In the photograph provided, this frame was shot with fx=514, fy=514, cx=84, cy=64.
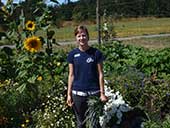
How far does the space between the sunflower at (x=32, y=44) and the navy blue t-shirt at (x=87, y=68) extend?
1.97 feet

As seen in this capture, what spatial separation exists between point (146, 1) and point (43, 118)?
29285 mm

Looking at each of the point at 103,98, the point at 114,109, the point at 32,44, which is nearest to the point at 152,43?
the point at 114,109

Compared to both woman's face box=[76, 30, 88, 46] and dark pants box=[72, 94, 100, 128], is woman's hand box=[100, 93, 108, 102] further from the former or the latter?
woman's face box=[76, 30, 88, 46]

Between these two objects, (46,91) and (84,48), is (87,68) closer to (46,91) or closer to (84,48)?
(84,48)

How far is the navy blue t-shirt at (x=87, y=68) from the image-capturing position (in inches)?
219

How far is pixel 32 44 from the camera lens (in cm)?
605

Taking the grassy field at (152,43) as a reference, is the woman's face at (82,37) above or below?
above

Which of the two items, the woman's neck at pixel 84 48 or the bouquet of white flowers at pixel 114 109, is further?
the bouquet of white flowers at pixel 114 109

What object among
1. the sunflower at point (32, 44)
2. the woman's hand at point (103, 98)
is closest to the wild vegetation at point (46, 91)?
the sunflower at point (32, 44)

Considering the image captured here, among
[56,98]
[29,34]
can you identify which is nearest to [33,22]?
[29,34]

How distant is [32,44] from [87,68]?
0.86 m

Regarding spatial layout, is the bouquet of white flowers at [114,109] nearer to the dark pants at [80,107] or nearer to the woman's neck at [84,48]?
the dark pants at [80,107]

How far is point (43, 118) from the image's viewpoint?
646 centimetres

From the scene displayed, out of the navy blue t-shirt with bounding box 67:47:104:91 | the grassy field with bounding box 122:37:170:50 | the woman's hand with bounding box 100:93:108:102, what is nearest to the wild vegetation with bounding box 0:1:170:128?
the woman's hand with bounding box 100:93:108:102
